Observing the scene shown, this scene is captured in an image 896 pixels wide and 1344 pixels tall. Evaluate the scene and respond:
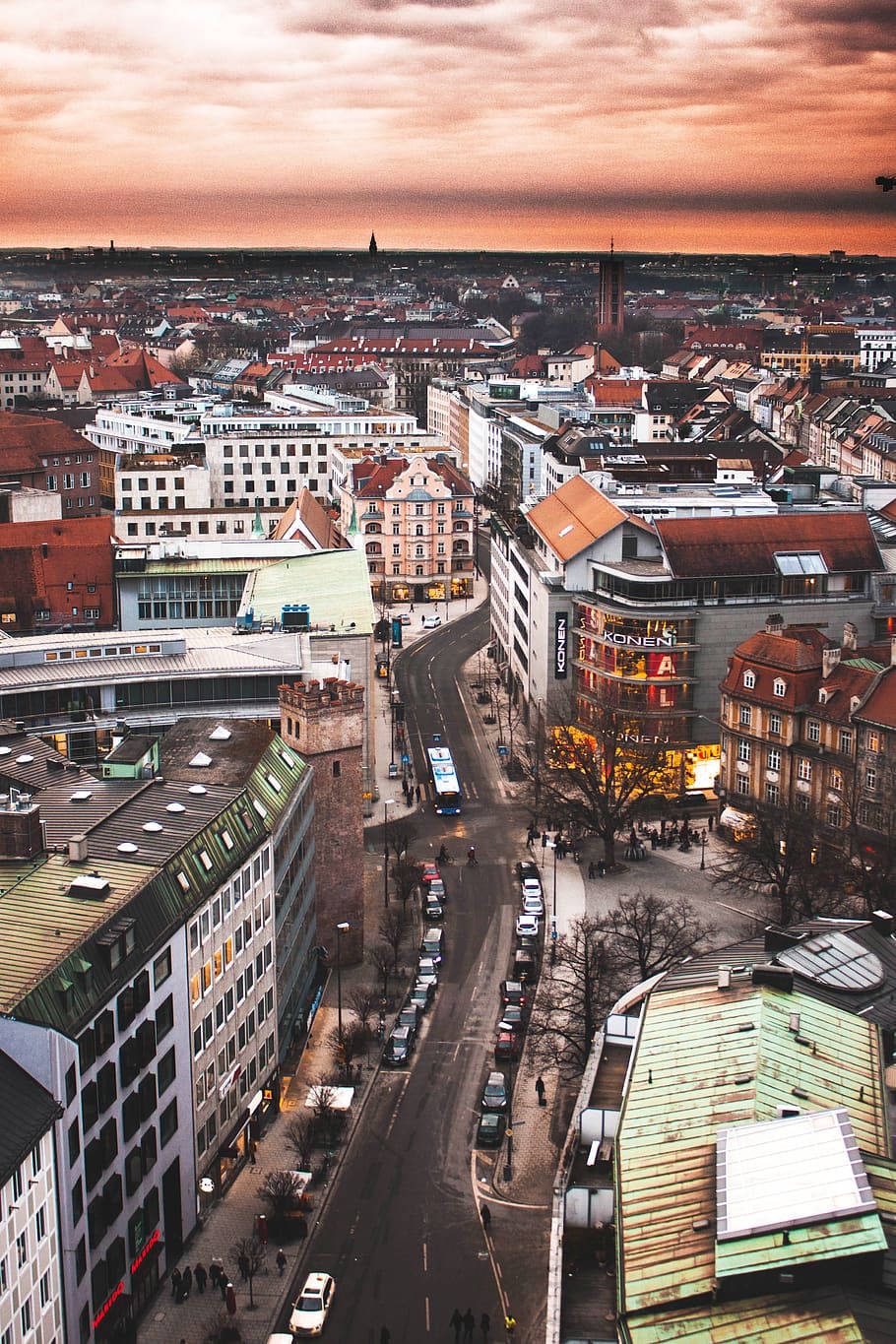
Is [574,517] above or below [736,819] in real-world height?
above

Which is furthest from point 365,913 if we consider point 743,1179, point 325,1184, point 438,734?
point 743,1179

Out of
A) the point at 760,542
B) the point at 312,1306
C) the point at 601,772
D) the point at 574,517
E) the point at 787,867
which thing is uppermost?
the point at 574,517

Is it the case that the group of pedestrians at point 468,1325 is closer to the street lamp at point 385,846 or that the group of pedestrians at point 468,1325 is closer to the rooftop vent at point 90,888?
the rooftop vent at point 90,888

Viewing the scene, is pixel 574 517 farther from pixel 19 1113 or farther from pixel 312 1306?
pixel 19 1113

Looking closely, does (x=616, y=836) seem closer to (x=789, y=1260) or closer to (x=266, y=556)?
(x=266, y=556)

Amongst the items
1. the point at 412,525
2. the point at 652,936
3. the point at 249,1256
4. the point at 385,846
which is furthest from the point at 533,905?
the point at 412,525

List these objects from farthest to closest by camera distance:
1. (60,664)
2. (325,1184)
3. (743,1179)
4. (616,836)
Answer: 1. (616,836)
2. (60,664)
3. (325,1184)
4. (743,1179)

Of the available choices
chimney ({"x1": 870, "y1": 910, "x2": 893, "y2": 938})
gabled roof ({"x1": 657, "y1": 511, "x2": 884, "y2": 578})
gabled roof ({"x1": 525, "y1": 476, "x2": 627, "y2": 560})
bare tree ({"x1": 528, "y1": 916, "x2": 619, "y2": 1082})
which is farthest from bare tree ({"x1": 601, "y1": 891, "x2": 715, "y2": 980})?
gabled roof ({"x1": 525, "y1": 476, "x2": 627, "y2": 560})
